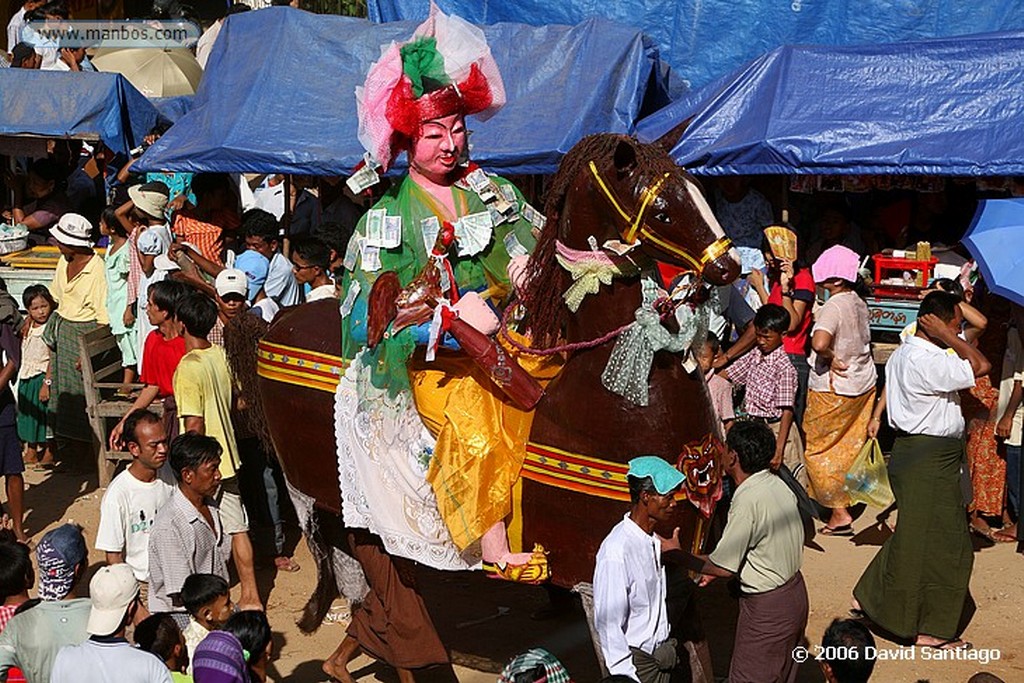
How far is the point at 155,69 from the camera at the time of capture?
1537 centimetres

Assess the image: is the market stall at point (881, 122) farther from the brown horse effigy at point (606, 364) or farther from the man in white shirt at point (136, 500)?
the man in white shirt at point (136, 500)

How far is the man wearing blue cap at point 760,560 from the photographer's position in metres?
6.00

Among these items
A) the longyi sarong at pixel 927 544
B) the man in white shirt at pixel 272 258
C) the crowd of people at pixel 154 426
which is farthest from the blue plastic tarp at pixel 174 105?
the longyi sarong at pixel 927 544

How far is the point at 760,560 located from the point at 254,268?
5.13 m

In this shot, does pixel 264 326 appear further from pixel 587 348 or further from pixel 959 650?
pixel 959 650

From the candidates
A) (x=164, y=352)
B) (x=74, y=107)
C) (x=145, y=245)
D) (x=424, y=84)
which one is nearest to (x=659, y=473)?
(x=424, y=84)

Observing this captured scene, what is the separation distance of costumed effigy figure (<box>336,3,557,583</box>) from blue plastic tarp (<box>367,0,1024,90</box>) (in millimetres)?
5962

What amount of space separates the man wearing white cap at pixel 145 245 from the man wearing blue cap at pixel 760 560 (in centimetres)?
542

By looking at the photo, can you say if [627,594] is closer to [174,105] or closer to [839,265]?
[839,265]

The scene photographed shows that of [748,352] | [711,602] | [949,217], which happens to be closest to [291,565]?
[711,602]

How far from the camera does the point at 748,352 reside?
9.48m

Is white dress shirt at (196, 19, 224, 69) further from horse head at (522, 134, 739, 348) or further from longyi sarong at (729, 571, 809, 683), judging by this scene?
longyi sarong at (729, 571, 809, 683)

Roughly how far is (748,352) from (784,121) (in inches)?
69.0

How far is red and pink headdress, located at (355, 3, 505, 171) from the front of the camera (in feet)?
21.1
